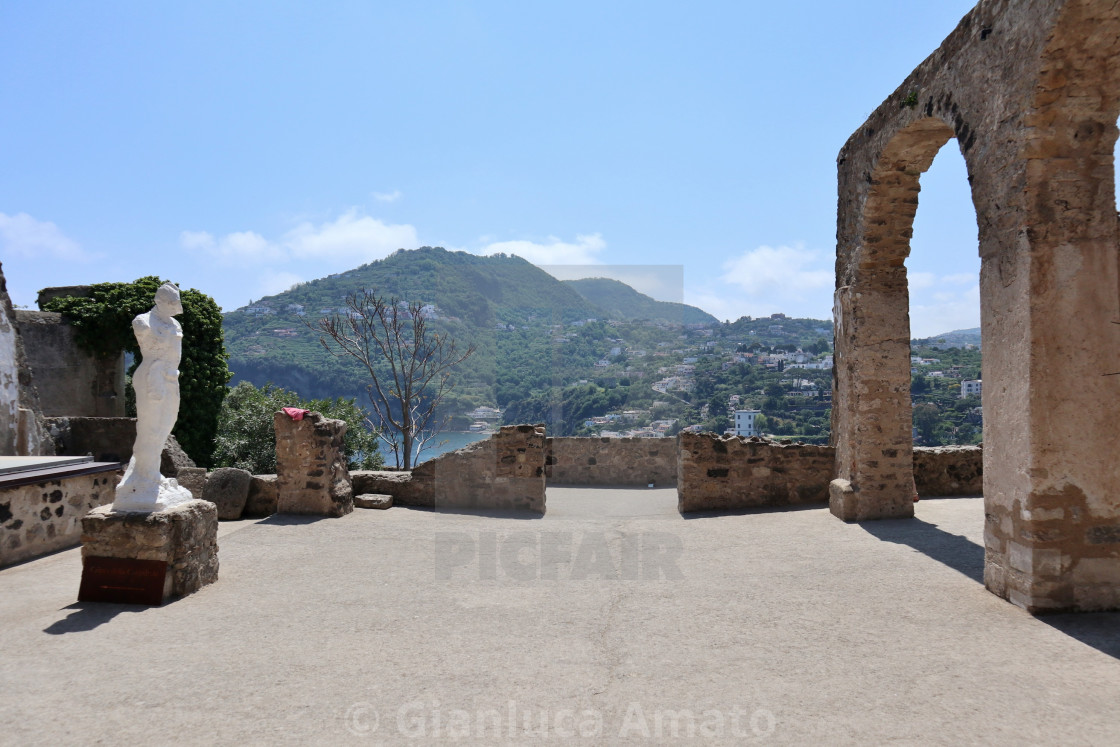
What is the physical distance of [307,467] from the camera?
843cm

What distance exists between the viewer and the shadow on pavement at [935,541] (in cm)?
564

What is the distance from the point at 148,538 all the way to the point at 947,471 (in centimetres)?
954

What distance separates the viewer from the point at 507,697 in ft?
10.8

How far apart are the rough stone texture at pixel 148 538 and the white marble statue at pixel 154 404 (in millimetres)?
120

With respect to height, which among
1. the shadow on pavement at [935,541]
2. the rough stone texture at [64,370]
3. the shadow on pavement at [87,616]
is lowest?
the shadow on pavement at [87,616]

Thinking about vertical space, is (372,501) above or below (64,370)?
below

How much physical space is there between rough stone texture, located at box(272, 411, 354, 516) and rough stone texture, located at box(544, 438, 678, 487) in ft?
20.1

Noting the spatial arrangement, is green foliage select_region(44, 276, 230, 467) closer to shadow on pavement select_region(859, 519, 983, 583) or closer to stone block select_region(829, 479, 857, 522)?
stone block select_region(829, 479, 857, 522)

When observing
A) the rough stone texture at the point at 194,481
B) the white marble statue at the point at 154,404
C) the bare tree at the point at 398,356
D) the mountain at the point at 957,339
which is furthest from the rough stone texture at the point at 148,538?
the mountain at the point at 957,339

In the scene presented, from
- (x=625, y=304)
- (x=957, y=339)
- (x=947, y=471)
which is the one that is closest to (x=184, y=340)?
(x=625, y=304)

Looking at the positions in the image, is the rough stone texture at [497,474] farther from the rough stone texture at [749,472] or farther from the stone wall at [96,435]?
the stone wall at [96,435]

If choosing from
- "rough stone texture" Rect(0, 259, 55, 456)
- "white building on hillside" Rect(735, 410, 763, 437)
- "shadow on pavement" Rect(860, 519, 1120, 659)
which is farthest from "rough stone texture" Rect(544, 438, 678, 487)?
"rough stone texture" Rect(0, 259, 55, 456)

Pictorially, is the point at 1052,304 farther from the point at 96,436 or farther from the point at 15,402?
the point at 96,436

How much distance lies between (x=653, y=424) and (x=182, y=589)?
33.0 ft
